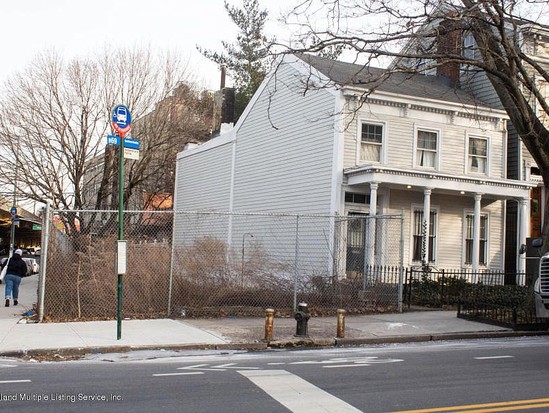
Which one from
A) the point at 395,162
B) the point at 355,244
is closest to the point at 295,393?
the point at 355,244

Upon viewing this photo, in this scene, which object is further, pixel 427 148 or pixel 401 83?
pixel 427 148

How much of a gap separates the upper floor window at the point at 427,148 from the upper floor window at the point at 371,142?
1.56 metres

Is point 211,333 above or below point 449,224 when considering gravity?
below

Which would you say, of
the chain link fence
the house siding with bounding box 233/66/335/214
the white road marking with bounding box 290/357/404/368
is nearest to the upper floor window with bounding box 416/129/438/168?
the house siding with bounding box 233/66/335/214

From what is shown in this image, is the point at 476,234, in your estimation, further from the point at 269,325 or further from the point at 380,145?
the point at 269,325

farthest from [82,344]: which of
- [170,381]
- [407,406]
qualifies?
[407,406]

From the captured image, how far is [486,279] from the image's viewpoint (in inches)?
867

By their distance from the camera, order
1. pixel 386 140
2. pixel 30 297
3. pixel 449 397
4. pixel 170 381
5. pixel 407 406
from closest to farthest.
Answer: pixel 407 406, pixel 449 397, pixel 170 381, pixel 30 297, pixel 386 140

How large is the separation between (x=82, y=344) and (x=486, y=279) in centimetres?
1603

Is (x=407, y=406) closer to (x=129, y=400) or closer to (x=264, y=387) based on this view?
(x=264, y=387)

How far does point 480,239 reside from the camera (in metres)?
23.1

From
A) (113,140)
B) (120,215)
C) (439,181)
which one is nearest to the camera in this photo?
(120,215)

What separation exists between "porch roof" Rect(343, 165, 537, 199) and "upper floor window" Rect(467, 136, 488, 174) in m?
1.29

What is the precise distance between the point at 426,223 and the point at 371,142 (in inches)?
130
